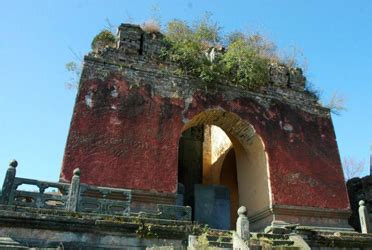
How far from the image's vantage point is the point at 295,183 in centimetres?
1132

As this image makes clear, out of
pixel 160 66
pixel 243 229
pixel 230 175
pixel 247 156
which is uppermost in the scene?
pixel 160 66

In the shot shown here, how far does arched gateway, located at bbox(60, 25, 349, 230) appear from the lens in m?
9.88

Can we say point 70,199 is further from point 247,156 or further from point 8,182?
point 247,156

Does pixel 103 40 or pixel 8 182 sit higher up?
pixel 103 40

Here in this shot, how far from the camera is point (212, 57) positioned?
12625 mm

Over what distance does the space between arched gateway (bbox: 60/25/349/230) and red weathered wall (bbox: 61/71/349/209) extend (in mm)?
25

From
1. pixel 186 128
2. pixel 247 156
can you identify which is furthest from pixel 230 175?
pixel 186 128

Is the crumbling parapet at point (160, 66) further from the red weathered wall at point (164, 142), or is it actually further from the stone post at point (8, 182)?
the stone post at point (8, 182)

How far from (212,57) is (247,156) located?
330cm

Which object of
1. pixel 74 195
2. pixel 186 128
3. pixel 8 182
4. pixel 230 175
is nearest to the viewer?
pixel 8 182

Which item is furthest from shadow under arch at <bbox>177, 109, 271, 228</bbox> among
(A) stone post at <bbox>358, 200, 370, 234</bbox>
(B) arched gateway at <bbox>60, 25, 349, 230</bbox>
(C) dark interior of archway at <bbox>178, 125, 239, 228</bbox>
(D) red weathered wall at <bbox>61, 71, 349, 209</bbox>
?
(A) stone post at <bbox>358, 200, 370, 234</bbox>

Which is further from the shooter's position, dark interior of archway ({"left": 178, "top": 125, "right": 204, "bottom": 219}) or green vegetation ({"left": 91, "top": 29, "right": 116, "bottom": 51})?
dark interior of archway ({"left": 178, "top": 125, "right": 204, "bottom": 219})

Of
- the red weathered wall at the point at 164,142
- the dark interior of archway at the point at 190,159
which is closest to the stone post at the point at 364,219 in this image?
the red weathered wall at the point at 164,142

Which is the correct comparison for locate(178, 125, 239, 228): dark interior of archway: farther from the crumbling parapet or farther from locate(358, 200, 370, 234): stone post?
locate(358, 200, 370, 234): stone post
